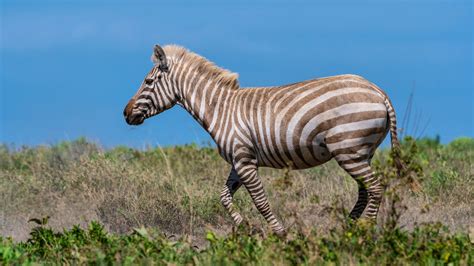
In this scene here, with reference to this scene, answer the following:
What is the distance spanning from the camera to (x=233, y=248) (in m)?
7.41

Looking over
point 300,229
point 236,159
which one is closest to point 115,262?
point 300,229

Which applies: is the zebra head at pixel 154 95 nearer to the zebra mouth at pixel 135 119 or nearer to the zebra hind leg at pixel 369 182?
the zebra mouth at pixel 135 119

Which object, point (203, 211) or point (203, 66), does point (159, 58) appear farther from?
point (203, 211)

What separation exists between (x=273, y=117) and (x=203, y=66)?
1.55 metres

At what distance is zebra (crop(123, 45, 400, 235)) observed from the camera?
9.89 metres

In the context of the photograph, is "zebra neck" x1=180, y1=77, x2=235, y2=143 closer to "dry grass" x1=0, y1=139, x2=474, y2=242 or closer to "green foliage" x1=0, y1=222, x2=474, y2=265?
"dry grass" x1=0, y1=139, x2=474, y2=242

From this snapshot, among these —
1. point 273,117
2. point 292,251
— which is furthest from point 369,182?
point 292,251

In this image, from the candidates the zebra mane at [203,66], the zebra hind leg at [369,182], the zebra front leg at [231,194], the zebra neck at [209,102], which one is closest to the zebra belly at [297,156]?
the zebra hind leg at [369,182]

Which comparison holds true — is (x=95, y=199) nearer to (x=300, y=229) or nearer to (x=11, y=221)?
(x=11, y=221)

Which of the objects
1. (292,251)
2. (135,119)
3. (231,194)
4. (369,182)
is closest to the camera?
(292,251)

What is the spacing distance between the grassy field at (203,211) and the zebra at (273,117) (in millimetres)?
476

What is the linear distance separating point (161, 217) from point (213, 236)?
4.91m

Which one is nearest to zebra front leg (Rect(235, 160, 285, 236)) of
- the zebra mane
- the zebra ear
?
the zebra mane

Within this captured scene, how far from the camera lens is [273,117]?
1045cm
